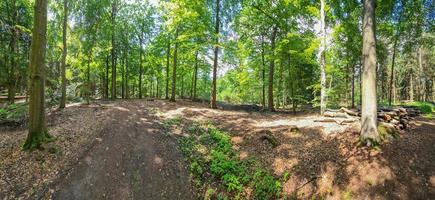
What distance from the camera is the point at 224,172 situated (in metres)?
8.72

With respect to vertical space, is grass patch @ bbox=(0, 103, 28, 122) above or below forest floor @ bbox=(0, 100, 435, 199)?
above

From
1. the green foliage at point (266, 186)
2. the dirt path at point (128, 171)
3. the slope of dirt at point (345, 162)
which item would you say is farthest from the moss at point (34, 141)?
the green foliage at point (266, 186)

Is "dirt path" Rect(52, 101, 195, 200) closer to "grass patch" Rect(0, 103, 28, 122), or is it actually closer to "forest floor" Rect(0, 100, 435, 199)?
"forest floor" Rect(0, 100, 435, 199)

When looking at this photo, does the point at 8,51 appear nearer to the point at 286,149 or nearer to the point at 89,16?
the point at 89,16

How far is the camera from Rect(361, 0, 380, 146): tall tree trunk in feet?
27.0

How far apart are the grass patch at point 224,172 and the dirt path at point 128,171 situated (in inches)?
18.0

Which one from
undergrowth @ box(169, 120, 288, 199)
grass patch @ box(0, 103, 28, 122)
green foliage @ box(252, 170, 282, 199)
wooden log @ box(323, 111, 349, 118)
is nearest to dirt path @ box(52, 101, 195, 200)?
undergrowth @ box(169, 120, 288, 199)

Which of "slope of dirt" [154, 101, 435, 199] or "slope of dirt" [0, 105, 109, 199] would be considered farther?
"slope of dirt" [0, 105, 109, 199]

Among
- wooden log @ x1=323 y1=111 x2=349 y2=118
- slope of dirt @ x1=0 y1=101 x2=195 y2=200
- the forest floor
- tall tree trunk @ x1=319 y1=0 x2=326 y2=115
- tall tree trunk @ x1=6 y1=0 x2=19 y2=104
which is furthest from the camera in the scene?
tall tree trunk @ x1=6 y1=0 x2=19 y2=104

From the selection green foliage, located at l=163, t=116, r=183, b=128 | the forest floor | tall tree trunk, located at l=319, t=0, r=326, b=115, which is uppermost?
tall tree trunk, located at l=319, t=0, r=326, b=115

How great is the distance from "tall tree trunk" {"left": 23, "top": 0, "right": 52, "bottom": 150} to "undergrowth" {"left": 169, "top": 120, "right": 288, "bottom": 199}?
4.91m

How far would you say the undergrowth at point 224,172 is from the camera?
7.90 meters

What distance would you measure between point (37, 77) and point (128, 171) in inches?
171

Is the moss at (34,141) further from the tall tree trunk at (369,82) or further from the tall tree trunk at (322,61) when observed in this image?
the tall tree trunk at (322,61)
